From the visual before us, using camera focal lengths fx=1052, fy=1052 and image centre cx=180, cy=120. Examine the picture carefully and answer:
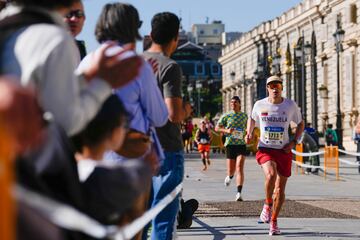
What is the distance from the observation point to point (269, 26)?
9319cm

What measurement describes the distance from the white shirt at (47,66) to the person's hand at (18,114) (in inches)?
31.8

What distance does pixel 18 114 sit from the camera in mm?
2699

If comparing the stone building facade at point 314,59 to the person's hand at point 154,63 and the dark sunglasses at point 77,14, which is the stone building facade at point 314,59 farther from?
the dark sunglasses at point 77,14

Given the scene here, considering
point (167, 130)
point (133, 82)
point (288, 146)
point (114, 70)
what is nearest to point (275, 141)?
point (288, 146)

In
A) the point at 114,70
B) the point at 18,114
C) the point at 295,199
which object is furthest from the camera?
the point at 295,199

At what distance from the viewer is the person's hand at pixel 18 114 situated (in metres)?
2.65

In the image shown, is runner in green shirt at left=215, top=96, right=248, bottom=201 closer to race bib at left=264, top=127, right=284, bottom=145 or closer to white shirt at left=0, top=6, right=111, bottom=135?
race bib at left=264, top=127, right=284, bottom=145

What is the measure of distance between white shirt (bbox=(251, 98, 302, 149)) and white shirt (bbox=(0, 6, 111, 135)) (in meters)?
8.63

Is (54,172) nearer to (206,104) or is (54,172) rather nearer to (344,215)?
(344,215)

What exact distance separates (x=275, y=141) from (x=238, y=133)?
589cm

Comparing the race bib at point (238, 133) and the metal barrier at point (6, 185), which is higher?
the metal barrier at point (6, 185)

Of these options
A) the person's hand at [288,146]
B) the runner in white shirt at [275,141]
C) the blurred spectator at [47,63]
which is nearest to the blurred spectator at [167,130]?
the blurred spectator at [47,63]

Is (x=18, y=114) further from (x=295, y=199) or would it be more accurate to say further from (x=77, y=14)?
(x=295, y=199)

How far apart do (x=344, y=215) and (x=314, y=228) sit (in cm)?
235
